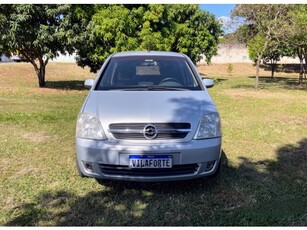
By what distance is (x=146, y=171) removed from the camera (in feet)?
10.4

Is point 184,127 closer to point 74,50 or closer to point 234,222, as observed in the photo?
point 234,222

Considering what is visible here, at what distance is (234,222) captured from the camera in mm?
2930

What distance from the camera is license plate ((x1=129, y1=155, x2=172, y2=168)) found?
122 inches

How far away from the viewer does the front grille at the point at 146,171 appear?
3178 mm

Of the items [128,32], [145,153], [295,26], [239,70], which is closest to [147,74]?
[145,153]

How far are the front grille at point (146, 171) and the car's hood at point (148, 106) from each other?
1.37 feet

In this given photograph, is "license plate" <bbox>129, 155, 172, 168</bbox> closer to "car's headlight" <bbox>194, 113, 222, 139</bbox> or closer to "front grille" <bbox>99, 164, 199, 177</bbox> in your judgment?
"front grille" <bbox>99, 164, 199, 177</bbox>

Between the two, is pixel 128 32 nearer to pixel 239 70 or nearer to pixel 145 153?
pixel 145 153

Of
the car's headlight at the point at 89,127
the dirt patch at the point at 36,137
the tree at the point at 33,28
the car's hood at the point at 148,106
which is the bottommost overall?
the dirt patch at the point at 36,137

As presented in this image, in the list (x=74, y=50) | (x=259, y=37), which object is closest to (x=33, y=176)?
(x=74, y=50)

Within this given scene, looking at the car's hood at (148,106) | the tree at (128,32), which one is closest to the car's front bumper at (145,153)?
the car's hood at (148,106)

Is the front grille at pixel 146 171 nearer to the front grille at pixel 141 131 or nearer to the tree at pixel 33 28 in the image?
the front grille at pixel 141 131

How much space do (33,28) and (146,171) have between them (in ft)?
36.9

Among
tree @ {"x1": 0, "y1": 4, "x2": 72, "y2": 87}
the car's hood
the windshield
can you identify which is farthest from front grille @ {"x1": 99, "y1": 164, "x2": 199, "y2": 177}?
tree @ {"x1": 0, "y1": 4, "x2": 72, "y2": 87}
